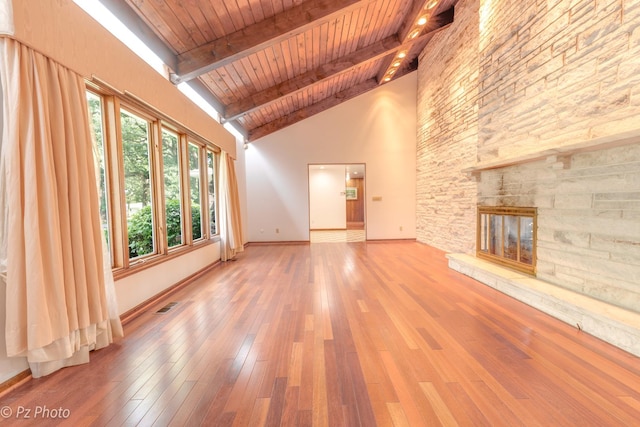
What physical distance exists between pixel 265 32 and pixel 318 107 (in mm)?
3613

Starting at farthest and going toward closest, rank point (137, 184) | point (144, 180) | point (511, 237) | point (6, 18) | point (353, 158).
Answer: point (353, 158), point (511, 237), point (144, 180), point (137, 184), point (6, 18)

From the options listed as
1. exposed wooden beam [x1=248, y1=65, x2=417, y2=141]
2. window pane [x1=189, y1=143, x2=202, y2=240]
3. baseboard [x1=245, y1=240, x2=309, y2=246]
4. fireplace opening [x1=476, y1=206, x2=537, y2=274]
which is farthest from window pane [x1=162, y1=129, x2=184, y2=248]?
fireplace opening [x1=476, y1=206, x2=537, y2=274]

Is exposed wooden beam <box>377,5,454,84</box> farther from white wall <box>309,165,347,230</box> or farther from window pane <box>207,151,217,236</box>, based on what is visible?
white wall <box>309,165,347,230</box>

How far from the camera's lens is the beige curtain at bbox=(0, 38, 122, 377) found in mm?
1441

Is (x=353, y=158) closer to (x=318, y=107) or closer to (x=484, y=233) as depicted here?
(x=318, y=107)

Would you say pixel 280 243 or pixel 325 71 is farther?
pixel 280 243

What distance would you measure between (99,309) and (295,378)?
56.9 inches

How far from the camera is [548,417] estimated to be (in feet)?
4.01

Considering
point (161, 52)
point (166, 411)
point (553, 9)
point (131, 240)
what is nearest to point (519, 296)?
point (553, 9)

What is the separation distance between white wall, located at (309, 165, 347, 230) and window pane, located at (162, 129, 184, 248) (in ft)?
22.4

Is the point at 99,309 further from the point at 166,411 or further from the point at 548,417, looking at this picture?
the point at 548,417

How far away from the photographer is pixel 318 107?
6.62 m

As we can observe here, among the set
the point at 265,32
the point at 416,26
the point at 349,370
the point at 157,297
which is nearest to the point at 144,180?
the point at 157,297

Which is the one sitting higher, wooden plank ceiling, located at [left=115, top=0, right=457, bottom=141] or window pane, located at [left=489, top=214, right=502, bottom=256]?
wooden plank ceiling, located at [left=115, top=0, right=457, bottom=141]
